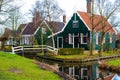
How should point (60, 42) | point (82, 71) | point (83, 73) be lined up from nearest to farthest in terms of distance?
point (83, 73)
point (82, 71)
point (60, 42)

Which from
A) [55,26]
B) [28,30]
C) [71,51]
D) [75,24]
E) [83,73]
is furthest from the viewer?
[28,30]

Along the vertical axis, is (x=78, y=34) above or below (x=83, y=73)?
above

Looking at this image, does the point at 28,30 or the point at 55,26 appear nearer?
the point at 55,26

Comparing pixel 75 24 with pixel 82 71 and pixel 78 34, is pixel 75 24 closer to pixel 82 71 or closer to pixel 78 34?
pixel 78 34

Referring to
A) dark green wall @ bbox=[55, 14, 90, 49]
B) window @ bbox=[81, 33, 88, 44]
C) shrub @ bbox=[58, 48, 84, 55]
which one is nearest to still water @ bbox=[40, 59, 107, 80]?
shrub @ bbox=[58, 48, 84, 55]

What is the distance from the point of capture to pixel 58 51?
Result: 132 ft

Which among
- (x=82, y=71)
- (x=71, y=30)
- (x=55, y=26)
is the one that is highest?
(x=55, y=26)

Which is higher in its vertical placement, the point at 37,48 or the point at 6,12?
the point at 6,12

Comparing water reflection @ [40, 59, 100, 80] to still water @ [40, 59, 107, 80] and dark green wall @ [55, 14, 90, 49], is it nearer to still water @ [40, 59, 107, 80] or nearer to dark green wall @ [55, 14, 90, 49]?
still water @ [40, 59, 107, 80]

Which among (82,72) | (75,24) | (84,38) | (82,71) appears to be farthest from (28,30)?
(82,72)

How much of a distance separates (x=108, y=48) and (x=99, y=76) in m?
25.4

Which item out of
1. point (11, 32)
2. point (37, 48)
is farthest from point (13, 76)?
point (11, 32)

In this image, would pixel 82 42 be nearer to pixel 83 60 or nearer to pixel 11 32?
pixel 83 60

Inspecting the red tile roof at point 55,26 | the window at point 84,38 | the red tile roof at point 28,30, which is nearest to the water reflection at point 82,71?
the window at point 84,38
